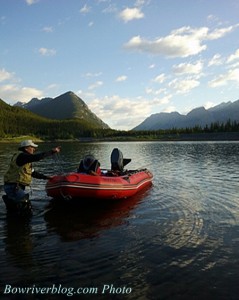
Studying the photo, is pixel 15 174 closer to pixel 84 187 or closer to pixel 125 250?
pixel 84 187

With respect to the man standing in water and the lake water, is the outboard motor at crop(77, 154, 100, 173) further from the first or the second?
the man standing in water

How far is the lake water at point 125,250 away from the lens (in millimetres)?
7867

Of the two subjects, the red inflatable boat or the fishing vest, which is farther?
the red inflatable boat

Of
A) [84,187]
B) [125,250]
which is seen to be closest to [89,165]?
[84,187]

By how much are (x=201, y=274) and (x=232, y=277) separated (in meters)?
0.79

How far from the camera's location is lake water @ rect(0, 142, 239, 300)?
7.87 meters

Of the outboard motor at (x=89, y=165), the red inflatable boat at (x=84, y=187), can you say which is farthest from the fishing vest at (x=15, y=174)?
the outboard motor at (x=89, y=165)

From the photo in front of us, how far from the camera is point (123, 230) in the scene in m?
12.7

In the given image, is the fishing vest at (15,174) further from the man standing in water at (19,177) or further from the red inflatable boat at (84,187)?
the red inflatable boat at (84,187)

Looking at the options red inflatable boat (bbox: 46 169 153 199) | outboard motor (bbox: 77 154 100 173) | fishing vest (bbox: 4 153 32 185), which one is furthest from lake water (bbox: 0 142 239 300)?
outboard motor (bbox: 77 154 100 173)

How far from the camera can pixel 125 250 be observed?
10.4 metres

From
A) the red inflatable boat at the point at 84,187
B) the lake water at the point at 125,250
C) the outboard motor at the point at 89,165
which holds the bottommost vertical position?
the lake water at the point at 125,250

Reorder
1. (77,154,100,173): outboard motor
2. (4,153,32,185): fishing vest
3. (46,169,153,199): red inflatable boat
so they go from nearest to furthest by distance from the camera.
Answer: (4,153,32,185): fishing vest, (46,169,153,199): red inflatable boat, (77,154,100,173): outboard motor

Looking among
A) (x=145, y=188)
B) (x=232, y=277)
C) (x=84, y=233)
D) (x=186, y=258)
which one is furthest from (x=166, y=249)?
(x=145, y=188)
